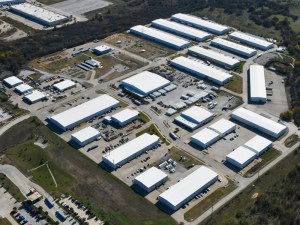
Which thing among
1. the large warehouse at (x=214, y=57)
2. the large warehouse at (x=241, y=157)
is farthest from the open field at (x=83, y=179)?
the large warehouse at (x=214, y=57)

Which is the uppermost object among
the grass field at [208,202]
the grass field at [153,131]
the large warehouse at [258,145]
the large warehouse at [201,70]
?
the large warehouse at [201,70]

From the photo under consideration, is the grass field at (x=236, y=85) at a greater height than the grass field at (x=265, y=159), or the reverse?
the grass field at (x=236, y=85)

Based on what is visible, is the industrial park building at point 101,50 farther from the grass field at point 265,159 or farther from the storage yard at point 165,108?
the grass field at point 265,159

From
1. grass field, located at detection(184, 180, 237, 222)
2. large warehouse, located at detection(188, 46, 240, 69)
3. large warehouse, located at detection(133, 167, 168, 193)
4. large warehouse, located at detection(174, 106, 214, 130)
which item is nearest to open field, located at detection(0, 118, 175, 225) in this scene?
large warehouse, located at detection(133, 167, 168, 193)

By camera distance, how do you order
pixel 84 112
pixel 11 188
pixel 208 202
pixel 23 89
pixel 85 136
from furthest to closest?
pixel 23 89
pixel 84 112
pixel 85 136
pixel 11 188
pixel 208 202

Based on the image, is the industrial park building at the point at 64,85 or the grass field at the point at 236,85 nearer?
the industrial park building at the point at 64,85

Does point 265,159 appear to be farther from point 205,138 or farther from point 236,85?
point 236,85

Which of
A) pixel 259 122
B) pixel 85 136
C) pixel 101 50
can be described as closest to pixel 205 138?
pixel 259 122

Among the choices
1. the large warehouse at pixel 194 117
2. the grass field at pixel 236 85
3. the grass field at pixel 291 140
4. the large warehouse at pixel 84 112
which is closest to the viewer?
the grass field at pixel 291 140
